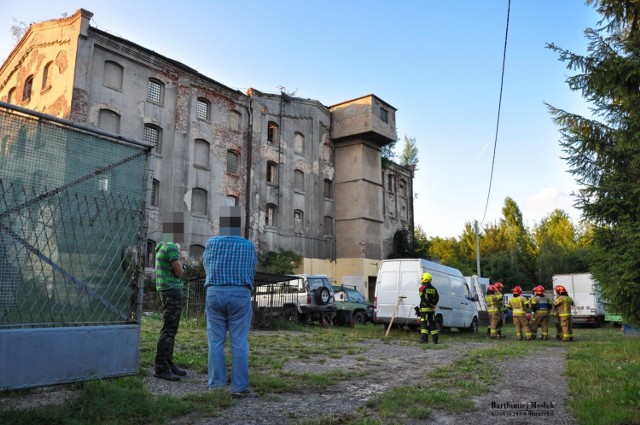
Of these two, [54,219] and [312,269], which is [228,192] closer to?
[312,269]

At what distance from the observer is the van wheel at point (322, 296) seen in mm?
17219

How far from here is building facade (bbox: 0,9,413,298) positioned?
73.2 feet

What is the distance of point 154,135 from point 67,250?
20779mm

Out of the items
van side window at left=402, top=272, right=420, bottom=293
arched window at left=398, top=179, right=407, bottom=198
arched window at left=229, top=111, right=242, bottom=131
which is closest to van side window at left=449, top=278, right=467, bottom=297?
van side window at left=402, top=272, right=420, bottom=293

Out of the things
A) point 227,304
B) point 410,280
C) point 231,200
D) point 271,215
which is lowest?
point 227,304

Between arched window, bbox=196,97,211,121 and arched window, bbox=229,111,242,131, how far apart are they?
4.69 ft

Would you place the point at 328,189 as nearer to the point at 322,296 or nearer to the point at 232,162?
the point at 232,162

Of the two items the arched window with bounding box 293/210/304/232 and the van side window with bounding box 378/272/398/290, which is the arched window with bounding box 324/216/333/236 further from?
the van side window with bounding box 378/272/398/290

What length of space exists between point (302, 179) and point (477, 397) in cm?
2740

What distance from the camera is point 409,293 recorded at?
15.0m

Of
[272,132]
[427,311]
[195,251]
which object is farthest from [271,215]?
[427,311]

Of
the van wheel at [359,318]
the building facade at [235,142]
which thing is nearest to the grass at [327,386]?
the van wheel at [359,318]

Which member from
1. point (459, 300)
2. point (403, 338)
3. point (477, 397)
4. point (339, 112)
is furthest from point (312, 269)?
point (477, 397)

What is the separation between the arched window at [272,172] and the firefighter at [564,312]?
18.8m
